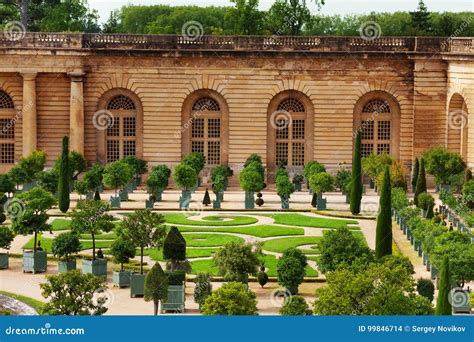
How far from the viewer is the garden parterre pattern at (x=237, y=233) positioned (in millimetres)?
Answer: 61834

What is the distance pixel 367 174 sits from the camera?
269ft

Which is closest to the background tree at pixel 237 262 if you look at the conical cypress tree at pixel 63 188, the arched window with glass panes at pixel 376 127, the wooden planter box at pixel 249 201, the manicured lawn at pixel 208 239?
the manicured lawn at pixel 208 239

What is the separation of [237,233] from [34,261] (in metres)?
11.4

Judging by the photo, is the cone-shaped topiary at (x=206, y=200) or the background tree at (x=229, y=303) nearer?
the background tree at (x=229, y=303)

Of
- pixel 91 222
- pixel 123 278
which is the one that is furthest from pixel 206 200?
pixel 123 278

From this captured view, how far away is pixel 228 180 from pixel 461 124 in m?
12.0

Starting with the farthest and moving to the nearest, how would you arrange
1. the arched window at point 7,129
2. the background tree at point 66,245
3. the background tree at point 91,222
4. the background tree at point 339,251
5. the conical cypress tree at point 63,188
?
the arched window at point 7,129
the conical cypress tree at point 63,188
the background tree at point 91,222
the background tree at point 66,245
the background tree at point 339,251

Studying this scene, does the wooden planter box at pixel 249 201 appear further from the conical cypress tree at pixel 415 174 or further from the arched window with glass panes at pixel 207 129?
the arched window with glass panes at pixel 207 129

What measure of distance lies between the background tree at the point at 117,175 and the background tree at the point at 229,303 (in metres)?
28.8

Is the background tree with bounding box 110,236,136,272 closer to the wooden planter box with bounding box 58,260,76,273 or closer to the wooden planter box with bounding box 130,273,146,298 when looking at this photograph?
the wooden planter box with bounding box 130,273,146,298

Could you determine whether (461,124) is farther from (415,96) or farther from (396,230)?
(396,230)

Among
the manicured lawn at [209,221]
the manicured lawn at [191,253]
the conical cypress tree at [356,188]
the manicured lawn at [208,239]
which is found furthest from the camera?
the conical cypress tree at [356,188]

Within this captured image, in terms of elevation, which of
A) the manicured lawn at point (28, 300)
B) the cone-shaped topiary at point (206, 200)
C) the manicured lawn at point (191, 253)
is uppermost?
the cone-shaped topiary at point (206, 200)

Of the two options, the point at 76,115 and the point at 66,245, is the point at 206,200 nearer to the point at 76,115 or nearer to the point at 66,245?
the point at 76,115
